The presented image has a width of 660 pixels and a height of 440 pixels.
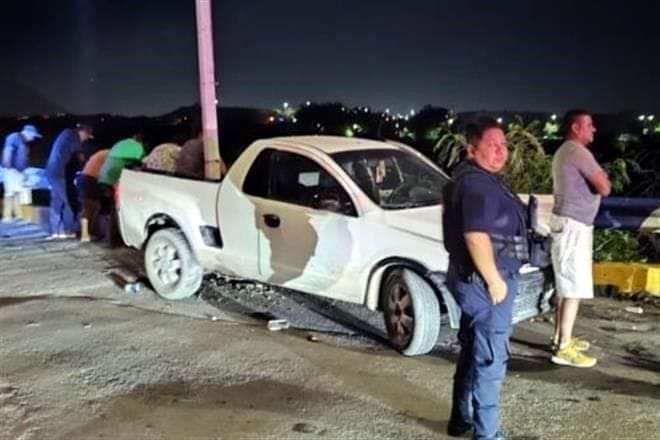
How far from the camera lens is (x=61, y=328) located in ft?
24.3

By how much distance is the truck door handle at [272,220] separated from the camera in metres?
7.57

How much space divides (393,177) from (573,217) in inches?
75.2

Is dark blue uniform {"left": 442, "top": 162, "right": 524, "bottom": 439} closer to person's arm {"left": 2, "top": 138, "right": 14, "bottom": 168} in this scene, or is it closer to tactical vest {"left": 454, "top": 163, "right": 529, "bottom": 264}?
tactical vest {"left": 454, "top": 163, "right": 529, "bottom": 264}

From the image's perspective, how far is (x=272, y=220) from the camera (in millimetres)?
7605

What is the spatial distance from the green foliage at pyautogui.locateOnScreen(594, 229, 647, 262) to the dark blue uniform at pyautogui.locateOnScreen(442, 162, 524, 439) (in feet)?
16.9

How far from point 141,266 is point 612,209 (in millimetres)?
5897

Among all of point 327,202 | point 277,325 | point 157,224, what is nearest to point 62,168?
point 157,224

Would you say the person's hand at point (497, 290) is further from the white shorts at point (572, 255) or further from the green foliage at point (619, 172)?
the green foliage at point (619, 172)

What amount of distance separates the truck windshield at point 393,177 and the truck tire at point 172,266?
6.72 feet

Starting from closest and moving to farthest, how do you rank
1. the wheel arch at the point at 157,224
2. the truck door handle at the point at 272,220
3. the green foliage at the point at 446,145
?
the truck door handle at the point at 272,220 → the wheel arch at the point at 157,224 → the green foliage at the point at 446,145

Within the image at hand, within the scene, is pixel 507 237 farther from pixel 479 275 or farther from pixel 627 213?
pixel 627 213

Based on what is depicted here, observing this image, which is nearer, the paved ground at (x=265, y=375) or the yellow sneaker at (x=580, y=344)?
the paved ground at (x=265, y=375)

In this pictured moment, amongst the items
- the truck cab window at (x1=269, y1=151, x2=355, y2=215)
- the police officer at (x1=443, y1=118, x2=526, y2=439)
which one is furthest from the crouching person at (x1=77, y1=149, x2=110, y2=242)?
the police officer at (x1=443, y1=118, x2=526, y2=439)

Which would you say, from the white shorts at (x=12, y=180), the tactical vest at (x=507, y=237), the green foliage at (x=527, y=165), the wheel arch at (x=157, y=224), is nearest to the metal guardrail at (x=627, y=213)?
the green foliage at (x=527, y=165)
